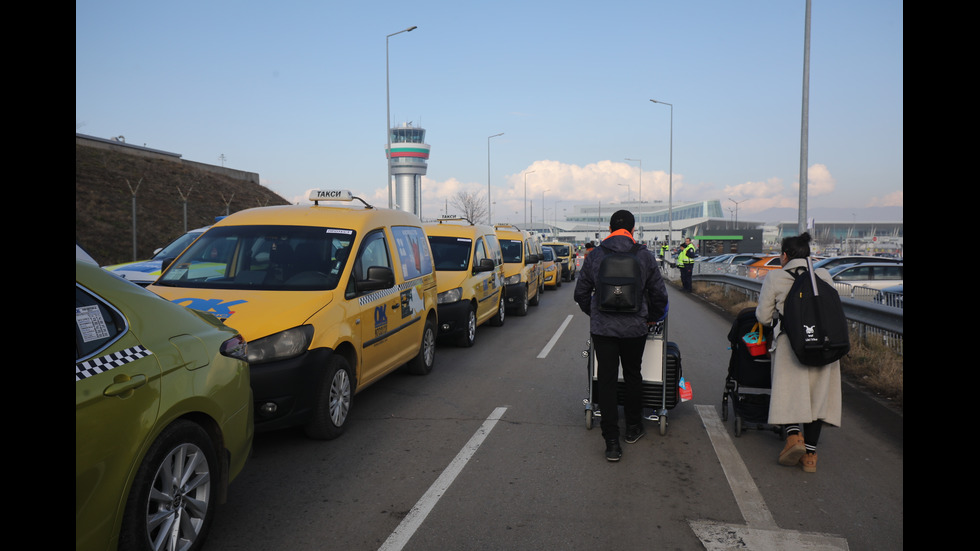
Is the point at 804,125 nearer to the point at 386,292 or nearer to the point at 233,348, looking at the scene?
the point at 386,292

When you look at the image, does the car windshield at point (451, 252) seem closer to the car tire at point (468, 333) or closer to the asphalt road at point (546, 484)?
the car tire at point (468, 333)

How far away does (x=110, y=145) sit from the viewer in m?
46.2

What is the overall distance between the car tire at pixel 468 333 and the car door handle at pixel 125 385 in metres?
7.38

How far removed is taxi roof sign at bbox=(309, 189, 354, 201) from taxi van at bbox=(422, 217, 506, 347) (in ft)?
7.69

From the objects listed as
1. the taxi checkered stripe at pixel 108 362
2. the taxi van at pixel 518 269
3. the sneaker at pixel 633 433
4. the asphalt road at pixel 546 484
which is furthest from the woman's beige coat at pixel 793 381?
the taxi van at pixel 518 269

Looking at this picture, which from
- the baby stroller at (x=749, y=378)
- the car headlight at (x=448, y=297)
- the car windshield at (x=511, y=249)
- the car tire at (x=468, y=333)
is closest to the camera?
the baby stroller at (x=749, y=378)

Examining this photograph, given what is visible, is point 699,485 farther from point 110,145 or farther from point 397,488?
point 110,145

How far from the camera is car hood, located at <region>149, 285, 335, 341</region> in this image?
16.6 feet

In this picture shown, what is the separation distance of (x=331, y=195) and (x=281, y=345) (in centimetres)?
310

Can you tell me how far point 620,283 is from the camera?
16.6ft

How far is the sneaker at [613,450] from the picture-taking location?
16.7 ft

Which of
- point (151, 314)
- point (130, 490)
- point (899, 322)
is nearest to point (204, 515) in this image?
point (130, 490)

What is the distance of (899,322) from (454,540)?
6603mm

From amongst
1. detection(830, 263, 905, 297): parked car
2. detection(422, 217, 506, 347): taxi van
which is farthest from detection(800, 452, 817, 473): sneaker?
detection(830, 263, 905, 297): parked car
